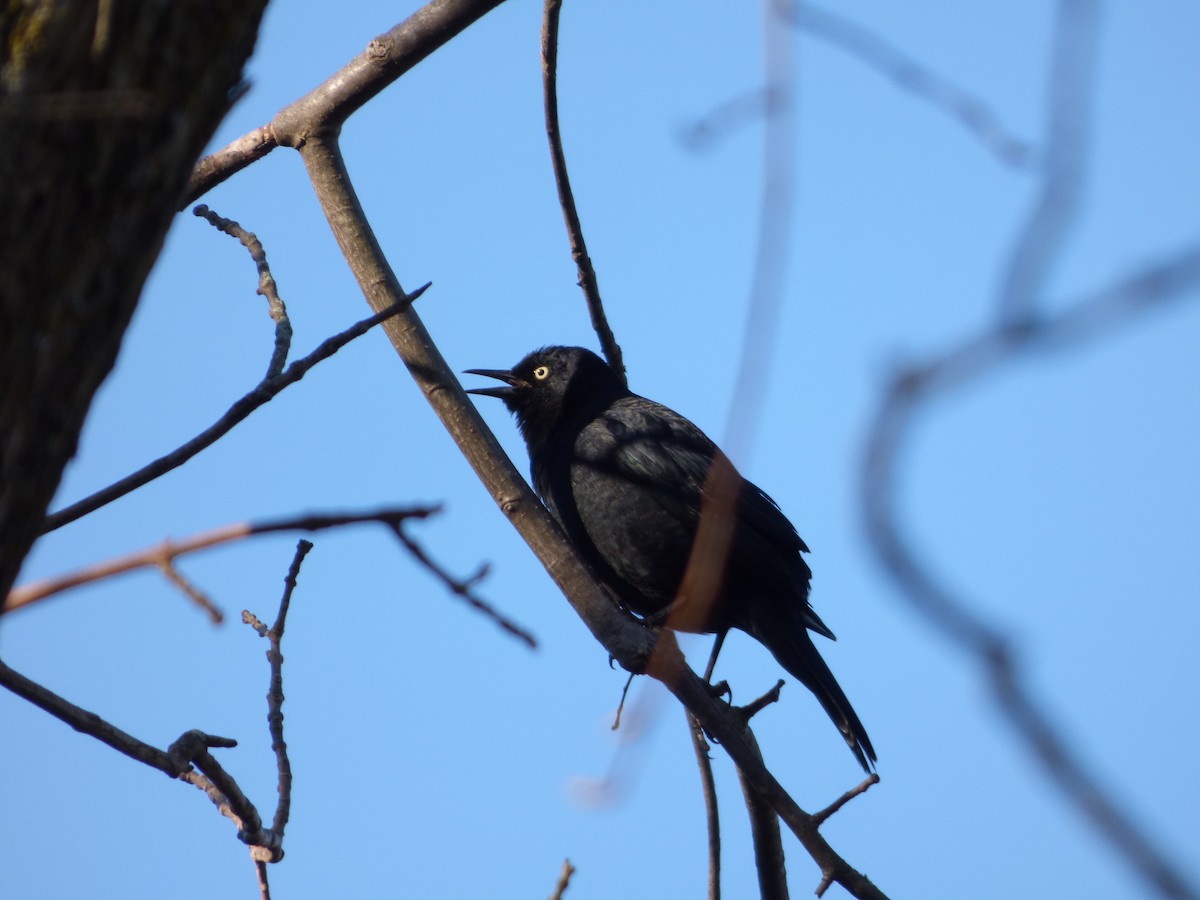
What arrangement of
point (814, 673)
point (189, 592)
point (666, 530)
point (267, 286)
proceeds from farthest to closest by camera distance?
point (666, 530) → point (814, 673) → point (267, 286) → point (189, 592)

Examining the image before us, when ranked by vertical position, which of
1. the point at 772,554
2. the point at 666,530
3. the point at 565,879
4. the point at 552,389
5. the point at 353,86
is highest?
the point at 552,389

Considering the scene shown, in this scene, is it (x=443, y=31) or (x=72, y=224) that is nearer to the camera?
(x=72, y=224)

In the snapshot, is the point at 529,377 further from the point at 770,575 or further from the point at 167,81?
the point at 167,81

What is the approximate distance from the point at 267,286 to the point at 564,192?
1.26 meters

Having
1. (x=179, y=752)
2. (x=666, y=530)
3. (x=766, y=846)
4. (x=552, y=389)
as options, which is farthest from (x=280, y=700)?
(x=552, y=389)

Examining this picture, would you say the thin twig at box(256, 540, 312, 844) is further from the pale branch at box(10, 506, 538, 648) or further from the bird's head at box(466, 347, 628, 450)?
the bird's head at box(466, 347, 628, 450)

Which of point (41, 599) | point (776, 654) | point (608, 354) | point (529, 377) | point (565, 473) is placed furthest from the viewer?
point (529, 377)

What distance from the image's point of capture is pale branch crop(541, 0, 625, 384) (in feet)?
12.8

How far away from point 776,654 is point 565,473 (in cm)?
140

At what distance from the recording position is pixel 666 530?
5.88 meters

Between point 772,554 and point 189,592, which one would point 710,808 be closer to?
point 772,554

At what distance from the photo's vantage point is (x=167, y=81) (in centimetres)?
166

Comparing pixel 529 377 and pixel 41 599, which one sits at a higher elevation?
pixel 529 377

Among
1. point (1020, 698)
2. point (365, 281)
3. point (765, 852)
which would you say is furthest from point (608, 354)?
point (1020, 698)
